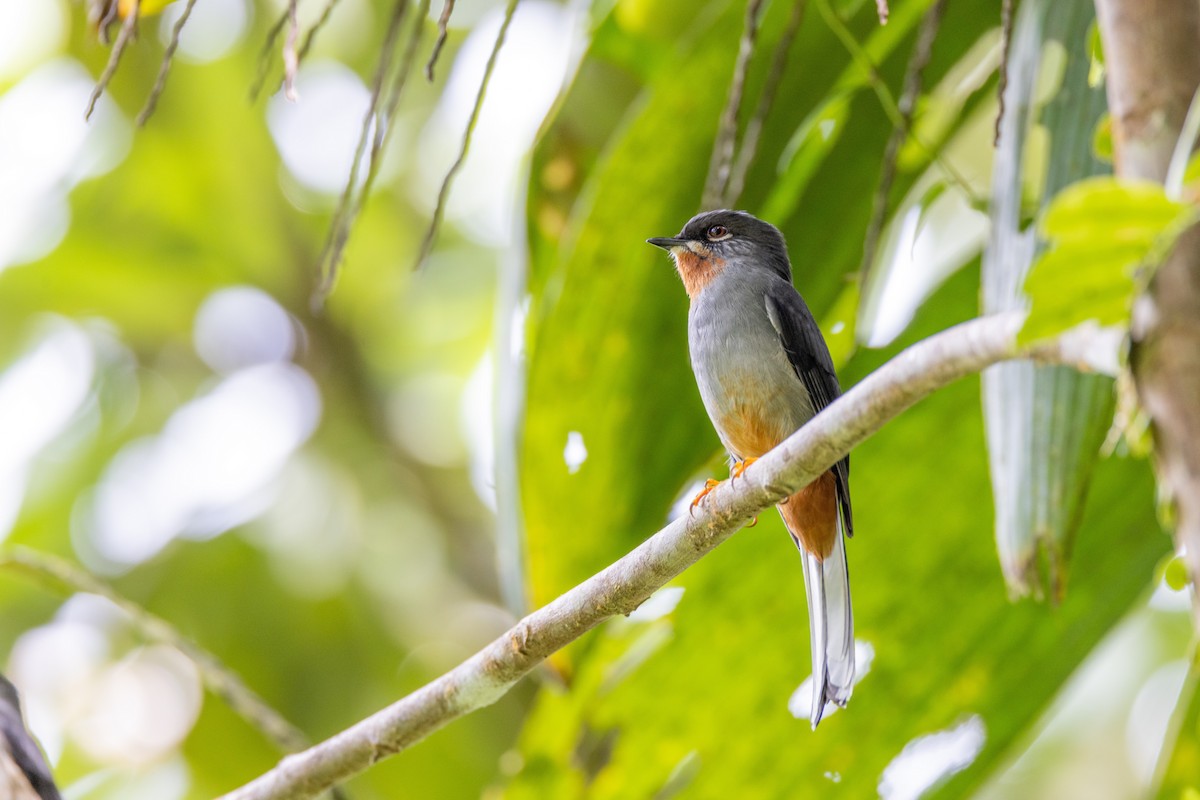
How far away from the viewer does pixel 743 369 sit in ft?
9.31

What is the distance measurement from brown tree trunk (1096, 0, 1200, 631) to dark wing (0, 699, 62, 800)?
1657 mm

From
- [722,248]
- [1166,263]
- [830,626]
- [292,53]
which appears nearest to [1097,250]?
[1166,263]

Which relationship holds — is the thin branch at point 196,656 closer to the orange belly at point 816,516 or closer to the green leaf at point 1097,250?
the orange belly at point 816,516

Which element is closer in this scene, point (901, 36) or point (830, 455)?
point (830, 455)

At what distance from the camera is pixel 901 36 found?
259 centimetres

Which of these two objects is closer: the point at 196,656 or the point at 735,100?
the point at 735,100

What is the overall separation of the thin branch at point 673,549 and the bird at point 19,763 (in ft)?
1.13

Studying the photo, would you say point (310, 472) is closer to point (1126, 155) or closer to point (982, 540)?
point (982, 540)

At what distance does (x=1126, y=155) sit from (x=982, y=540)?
1.25m

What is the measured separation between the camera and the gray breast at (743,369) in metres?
2.71

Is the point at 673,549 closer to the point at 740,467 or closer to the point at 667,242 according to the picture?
the point at 740,467

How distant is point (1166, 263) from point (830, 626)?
146 cm

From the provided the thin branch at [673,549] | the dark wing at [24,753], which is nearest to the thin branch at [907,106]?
the thin branch at [673,549]

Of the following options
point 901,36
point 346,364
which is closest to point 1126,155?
point 901,36
